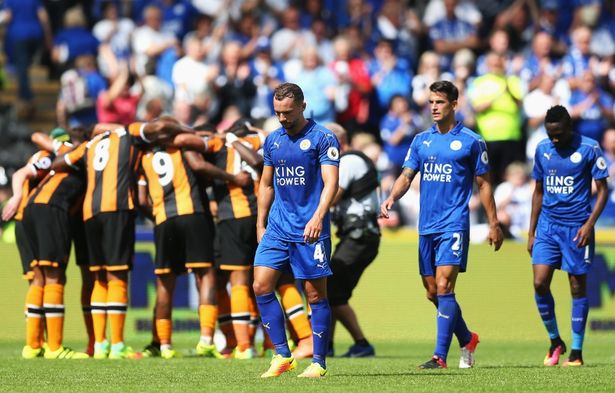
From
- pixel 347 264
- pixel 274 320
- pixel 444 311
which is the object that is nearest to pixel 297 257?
pixel 274 320

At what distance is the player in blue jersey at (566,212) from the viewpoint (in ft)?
42.8

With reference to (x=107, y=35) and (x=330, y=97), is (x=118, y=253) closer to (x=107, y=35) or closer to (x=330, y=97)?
(x=330, y=97)

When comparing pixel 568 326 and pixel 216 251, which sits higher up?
pixel 216 251

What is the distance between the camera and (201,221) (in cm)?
1444

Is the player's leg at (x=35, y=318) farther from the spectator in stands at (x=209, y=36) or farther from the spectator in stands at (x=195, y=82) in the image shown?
the spectator in stands at (x=209, y=36)


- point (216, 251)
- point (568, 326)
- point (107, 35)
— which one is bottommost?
point (568, 326)

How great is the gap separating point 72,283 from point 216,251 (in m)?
3.02

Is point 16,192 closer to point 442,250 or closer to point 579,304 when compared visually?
point 442,250

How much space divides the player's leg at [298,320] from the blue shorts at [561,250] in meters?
2.59

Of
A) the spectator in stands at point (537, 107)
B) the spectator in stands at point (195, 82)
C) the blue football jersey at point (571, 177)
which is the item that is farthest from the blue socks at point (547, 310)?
the spectator in stands at point (195, 82)

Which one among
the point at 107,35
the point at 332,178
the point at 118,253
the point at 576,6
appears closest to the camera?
the point at 332,178

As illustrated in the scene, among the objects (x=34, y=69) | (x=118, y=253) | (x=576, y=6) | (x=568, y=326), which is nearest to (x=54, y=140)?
(x=118, y=253)

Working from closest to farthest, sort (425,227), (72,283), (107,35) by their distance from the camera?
(425,227) → (72,283) → (107,35)

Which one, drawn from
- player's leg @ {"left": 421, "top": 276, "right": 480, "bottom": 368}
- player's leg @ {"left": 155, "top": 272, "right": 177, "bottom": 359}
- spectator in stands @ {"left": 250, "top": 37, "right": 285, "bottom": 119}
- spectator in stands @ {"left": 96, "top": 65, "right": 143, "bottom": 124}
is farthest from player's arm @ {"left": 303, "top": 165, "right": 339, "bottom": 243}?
spectator in stands @ {"left": 96, "top": 65, "right": 143, "bottom": 124}
